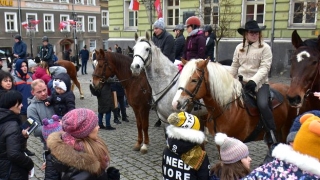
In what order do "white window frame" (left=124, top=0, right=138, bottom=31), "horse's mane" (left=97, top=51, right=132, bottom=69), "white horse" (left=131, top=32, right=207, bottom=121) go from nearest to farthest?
"white horse" (left=131, top=32, right=207, bottom=121) < "horse's mane" (left=97, top=51, right=132, bottom=69) < "white window frame" (left=124, top=0, right=138, bottom=31)

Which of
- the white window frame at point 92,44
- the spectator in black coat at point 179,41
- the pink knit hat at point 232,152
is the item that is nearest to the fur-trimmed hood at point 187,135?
the pink knit hat at point 232,152

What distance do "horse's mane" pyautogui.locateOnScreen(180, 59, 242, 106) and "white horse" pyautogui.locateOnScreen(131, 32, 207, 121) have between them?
1.48 meters

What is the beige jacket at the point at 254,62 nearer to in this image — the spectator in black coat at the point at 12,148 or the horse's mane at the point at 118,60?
the horse's mane at the point at 118,60

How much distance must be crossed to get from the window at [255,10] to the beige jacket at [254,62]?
14.5m

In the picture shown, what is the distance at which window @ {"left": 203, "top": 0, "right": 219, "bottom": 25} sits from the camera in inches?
703

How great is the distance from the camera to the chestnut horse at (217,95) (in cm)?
383

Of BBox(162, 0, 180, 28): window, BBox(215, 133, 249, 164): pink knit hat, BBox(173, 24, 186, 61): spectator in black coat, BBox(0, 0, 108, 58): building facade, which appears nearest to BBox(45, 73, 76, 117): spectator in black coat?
BBox(215, 133, 249, 164): pink knit hat

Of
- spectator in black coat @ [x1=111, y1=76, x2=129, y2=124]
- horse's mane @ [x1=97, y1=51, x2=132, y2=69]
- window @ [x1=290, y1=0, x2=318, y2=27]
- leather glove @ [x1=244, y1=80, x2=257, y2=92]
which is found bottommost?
spectator in black coat @ [x1=111, y1=76, x2=129, y2=124]

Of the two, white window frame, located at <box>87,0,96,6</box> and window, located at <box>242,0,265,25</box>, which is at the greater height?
white window frame, located at <box>87,0,96,6</box>

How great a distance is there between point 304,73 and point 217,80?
1.07 m

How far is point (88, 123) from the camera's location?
2348mm

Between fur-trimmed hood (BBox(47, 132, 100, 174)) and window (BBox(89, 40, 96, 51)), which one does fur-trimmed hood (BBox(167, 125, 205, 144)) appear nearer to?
fur-trimmed hood (BBox(47, 132, 100, 174))

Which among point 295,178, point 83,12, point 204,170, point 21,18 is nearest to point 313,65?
point 204,170

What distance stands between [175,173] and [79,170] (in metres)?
1.02
